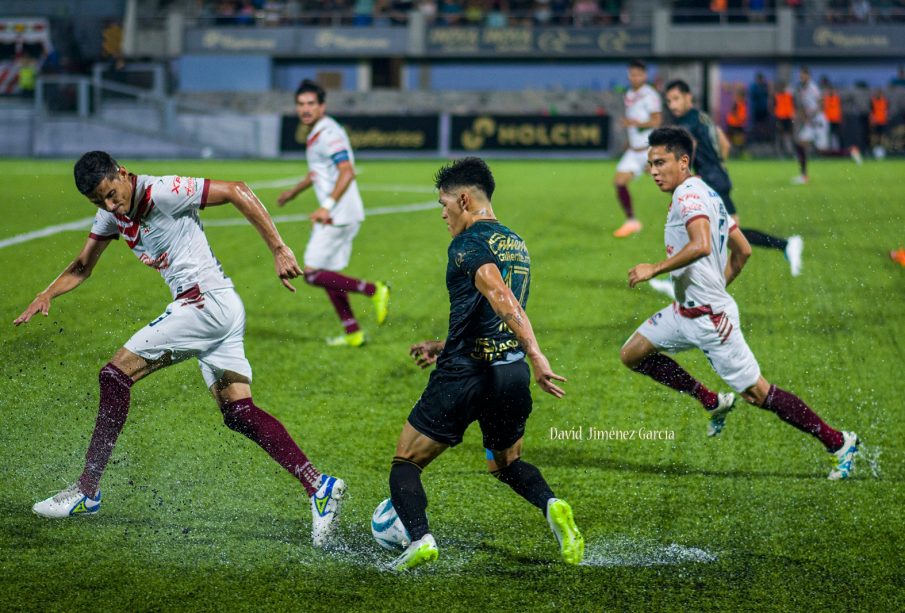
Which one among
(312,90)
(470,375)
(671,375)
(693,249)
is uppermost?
(312,90)

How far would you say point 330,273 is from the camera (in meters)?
10.3

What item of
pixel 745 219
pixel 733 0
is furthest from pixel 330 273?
pixel 733 0

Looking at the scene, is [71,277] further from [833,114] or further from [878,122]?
[878,122]

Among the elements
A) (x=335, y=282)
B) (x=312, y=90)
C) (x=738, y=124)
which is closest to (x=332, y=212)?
(x=335, y=282)

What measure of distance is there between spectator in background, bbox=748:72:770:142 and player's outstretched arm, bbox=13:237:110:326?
33.6m

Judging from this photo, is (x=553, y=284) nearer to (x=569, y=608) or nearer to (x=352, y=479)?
(x=352, y=479)

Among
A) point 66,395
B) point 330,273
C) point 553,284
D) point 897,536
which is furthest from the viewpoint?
point 553,284

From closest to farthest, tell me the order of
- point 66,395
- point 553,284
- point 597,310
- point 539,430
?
point 539,430
point 66,395
point 597,310
point 553,284

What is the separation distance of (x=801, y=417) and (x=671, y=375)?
0.91m

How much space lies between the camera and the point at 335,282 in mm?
10219

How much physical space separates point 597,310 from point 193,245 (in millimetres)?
6235

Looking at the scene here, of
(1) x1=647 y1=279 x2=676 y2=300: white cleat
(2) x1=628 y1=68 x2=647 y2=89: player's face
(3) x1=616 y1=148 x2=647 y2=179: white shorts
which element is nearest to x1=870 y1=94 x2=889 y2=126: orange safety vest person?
(3) x1=616 y1=148 x2=647 y2=179: white shorts

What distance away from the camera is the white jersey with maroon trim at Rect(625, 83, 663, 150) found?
1570 centimetres

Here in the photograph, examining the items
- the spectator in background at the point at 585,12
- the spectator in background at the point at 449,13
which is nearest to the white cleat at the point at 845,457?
the spectator in background at the point at 585,12
